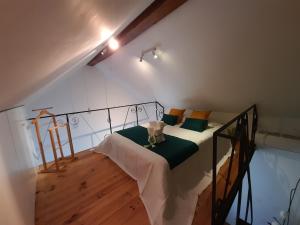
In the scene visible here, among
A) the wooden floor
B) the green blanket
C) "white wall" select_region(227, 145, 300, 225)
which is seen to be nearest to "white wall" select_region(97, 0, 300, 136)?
"white wall" select_region(227, 145, 300, 225)

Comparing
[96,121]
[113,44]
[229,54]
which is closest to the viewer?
[229,54]

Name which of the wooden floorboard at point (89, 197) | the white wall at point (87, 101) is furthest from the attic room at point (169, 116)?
the white wall at point (87, 101)

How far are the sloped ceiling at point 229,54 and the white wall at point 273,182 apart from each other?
814 millimetres

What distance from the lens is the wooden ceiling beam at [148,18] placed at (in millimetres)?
1779

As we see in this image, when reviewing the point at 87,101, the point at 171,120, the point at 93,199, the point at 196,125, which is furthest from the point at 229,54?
the point at 87,101

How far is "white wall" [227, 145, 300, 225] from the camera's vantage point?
266 centimetres

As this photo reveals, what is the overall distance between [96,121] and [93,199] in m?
3.00

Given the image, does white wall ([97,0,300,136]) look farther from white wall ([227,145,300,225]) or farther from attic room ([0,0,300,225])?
white wall ([227,145,300,225])

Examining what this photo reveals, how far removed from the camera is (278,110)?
8.16 ft

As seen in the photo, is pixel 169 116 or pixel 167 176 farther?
pixel 169 116

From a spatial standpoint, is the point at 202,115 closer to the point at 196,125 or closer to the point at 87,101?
the point at 196,125

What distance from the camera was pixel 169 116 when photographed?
3.35 meters

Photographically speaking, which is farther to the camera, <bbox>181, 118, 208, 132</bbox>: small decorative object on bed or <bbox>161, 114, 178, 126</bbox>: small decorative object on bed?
<bbox>161, 114, 178, 126</bbox>: small decorative object on bed

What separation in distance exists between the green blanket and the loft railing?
158cm
